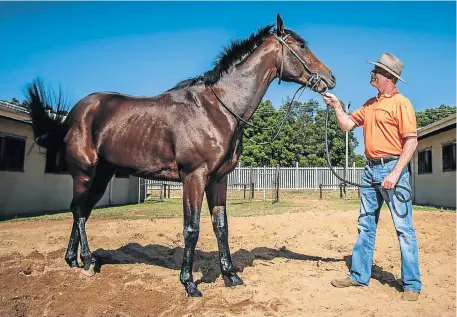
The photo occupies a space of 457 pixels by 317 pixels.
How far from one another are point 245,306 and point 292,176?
1082 inches

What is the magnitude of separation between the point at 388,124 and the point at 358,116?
486 millimetres

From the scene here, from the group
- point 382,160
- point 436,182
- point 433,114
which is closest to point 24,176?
point 382,160

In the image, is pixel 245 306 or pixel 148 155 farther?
pixel 148 155

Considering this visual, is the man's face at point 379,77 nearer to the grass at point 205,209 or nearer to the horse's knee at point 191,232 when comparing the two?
the horse's knee at point 191,232

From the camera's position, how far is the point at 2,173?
11.9 meters

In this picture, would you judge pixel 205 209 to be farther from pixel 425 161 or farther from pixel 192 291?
pixel 425 161

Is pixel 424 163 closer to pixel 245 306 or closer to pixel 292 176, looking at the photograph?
pixel 292 176

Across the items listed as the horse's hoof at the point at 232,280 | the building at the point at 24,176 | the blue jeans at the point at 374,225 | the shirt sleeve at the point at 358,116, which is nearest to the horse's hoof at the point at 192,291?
the horse's hoof at the point at 232,280

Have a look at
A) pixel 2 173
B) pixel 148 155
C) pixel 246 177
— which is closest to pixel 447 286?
pixel 148 155

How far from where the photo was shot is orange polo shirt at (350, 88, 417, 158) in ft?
12.6

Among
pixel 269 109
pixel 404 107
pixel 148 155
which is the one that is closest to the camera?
pixel 404 107

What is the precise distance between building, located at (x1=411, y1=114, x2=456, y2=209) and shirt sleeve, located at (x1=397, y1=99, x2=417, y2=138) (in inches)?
483

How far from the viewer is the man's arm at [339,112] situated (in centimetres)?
428

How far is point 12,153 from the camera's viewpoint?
12555 millimetres
